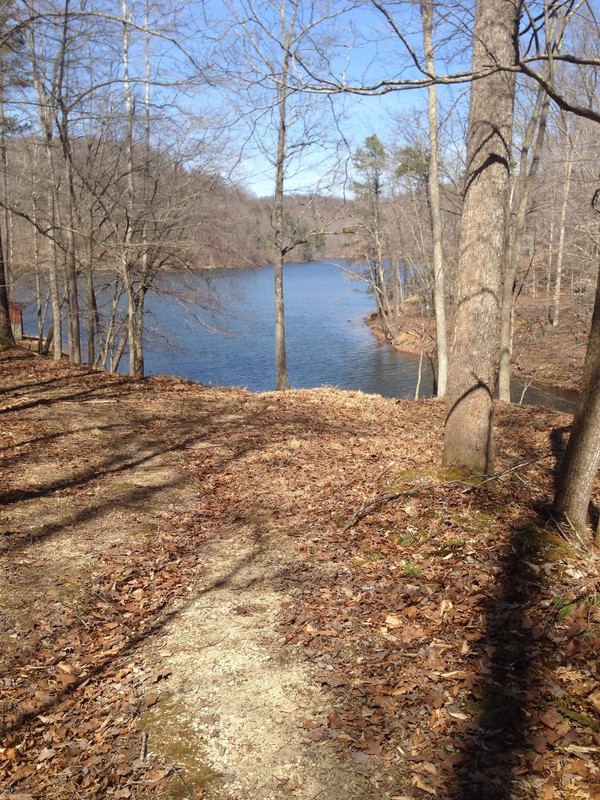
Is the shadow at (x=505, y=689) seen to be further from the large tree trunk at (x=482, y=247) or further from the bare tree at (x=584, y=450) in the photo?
the large tree trunk at (x=482, y=247)

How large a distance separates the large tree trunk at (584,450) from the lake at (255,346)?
1291 centimetres

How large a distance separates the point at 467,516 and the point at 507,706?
6.99ft

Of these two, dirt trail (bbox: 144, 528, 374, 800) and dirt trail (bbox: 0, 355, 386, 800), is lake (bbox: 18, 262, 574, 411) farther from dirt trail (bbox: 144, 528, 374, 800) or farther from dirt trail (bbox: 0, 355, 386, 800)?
dirt trail (bbox: 144, 528, 374, 800)

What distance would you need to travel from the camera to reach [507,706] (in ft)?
9.78

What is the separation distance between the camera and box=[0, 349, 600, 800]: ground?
9.24 feet

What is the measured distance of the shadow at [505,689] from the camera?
2.61 meters

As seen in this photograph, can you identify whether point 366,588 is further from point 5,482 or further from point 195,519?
point 5,482

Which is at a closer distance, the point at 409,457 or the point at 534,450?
the point at 409,457

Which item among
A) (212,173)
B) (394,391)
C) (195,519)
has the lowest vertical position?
(394,391)

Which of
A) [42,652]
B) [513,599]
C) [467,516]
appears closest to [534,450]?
[467,516]

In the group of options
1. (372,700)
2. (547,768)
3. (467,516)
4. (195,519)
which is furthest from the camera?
(195,519)

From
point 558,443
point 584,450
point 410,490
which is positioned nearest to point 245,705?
point 410,490

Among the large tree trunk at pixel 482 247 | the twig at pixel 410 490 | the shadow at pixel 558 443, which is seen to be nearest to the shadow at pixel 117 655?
the twig at pixel 410 490

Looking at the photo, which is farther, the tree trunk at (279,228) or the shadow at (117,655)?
the tree trunk at (279,228)
